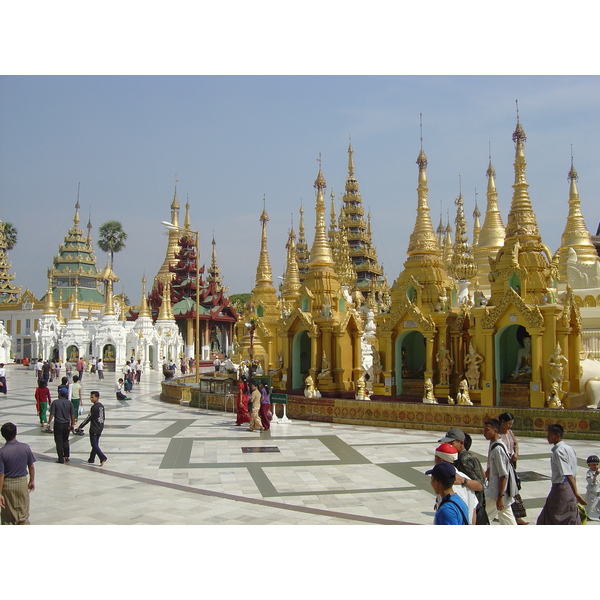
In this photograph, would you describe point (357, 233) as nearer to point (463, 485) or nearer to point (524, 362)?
point (524, 362)

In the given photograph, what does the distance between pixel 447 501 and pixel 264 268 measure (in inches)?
1149

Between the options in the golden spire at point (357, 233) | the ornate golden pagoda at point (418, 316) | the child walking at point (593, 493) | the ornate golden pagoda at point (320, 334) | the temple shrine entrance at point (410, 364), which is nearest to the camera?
the child walking at point (593, 493)

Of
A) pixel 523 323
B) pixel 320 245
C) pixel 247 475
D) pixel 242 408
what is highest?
pixel 320 245

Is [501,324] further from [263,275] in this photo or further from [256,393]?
[263,275]

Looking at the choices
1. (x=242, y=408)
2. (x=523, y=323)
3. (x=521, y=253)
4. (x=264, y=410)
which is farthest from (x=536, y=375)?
(x=242, y=408)

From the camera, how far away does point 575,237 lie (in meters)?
30.0

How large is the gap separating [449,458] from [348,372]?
16154 millimetres

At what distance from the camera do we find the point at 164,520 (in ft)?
27.1

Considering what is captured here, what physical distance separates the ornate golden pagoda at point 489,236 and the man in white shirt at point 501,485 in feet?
65.2

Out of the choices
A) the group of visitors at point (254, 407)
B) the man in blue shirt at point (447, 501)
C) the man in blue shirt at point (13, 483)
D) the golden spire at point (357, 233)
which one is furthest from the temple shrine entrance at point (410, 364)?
the golden spire at point (357, 233)

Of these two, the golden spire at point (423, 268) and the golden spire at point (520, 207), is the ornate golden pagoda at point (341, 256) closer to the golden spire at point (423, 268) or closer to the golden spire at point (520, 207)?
the golden spire at point (423, 268)

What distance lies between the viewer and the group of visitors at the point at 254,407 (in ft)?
54.4

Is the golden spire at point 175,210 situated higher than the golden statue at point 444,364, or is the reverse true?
the golden spire at point 175,210

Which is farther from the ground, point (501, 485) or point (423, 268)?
point (423, 268)
